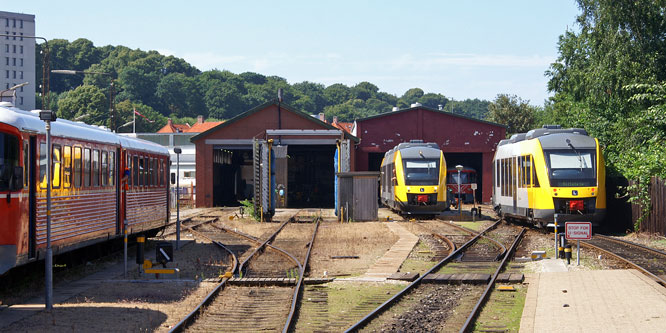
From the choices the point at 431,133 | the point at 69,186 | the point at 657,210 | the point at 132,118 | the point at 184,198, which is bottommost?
the point at 657,210

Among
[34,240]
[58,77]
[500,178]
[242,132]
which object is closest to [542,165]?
[500,178]

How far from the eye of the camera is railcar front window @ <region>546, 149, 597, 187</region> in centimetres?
2500

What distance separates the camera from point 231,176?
206ft

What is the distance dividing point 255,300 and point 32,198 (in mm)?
4140

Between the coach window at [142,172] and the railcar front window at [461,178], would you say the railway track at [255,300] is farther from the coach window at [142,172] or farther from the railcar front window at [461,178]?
the railcar front window at [461,178]

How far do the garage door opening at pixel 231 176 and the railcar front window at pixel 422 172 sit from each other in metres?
21.9

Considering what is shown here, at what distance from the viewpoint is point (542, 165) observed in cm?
2533

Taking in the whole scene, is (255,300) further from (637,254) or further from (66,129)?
(637,254)

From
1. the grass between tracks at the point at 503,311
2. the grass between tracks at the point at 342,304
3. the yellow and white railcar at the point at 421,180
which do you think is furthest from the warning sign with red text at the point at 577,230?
the yellow and white railcar at the point at 421,180

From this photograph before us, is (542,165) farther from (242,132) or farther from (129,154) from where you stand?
(242,132)

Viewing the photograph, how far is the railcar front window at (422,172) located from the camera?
35.5 m

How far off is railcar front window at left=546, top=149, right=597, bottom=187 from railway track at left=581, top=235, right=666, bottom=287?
1.82 metres

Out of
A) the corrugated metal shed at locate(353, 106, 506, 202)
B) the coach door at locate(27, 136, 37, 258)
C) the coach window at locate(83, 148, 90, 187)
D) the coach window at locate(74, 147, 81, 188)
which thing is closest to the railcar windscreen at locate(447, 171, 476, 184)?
the corrugated metal shed at locate(353, 106, 506, 202)

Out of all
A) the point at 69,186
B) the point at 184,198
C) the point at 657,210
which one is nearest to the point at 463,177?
the point at 184,198
